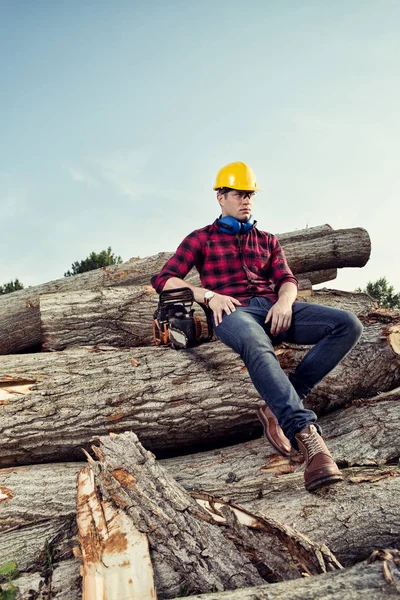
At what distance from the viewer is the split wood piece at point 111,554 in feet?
9.34

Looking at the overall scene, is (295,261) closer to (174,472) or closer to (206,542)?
(174,472)

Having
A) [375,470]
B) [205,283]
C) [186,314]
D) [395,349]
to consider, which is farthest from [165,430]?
[395,349]

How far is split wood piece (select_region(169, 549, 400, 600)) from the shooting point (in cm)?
236

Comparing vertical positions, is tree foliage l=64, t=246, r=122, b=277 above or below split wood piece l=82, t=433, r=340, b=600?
above

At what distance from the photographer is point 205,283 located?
5215 millimetres

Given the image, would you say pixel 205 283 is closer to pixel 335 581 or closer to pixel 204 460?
pixel 204 460

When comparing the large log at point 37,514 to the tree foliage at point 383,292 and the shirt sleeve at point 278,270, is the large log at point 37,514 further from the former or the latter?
the tree foliage at point 383,292

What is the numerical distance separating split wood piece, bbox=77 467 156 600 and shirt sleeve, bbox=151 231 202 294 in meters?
2.23

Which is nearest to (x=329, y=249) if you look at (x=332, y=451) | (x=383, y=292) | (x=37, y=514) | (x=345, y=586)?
(x=332, y=451)

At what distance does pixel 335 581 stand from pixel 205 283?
10.6 feet

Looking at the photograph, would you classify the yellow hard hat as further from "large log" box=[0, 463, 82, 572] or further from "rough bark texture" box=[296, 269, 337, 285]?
"rough bark texture" box=[296, 269, 337, 285]

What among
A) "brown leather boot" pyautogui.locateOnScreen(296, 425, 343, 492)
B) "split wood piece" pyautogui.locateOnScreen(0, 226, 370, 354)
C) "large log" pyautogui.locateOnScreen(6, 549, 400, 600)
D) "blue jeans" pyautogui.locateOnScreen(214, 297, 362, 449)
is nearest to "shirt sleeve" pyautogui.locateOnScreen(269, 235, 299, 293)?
"blue jeans" pyautogui.locateOnScreen(214, 297, 362, 449)

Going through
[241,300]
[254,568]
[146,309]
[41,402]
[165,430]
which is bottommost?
[254,568]

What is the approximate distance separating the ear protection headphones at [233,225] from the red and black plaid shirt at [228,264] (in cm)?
5
